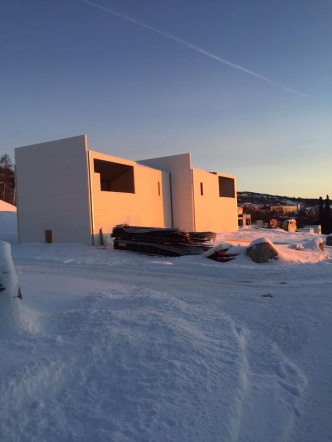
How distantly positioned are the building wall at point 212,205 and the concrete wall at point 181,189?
60 cm

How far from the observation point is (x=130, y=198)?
23.6m

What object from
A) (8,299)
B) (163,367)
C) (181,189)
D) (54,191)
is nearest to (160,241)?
(54,191)

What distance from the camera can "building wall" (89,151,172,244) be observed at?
68.4 feet

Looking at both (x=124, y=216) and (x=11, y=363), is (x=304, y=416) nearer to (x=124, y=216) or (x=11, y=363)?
(x=11, y=363)

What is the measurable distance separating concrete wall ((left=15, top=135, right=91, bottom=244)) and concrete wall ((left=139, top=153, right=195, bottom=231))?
9.68 metres

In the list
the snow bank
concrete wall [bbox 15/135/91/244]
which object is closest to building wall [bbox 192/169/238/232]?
concrete wall [bbox 15/135/91/244]

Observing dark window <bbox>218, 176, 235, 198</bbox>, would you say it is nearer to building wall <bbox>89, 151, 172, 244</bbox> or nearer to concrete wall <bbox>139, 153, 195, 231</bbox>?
concrete wall <bbox>139, 153, 195, 231</bbox>

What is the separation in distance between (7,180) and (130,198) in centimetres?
5327

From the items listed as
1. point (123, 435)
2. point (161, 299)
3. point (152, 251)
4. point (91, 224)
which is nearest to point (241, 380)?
point (123, 435)

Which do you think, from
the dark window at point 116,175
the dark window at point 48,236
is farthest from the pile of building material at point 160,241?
the dark window at point 116,175

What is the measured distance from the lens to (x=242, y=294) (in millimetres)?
9000

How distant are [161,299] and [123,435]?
432 cm

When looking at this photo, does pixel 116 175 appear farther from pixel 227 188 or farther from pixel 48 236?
pixel 227 188

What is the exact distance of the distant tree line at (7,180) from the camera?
223 ft
